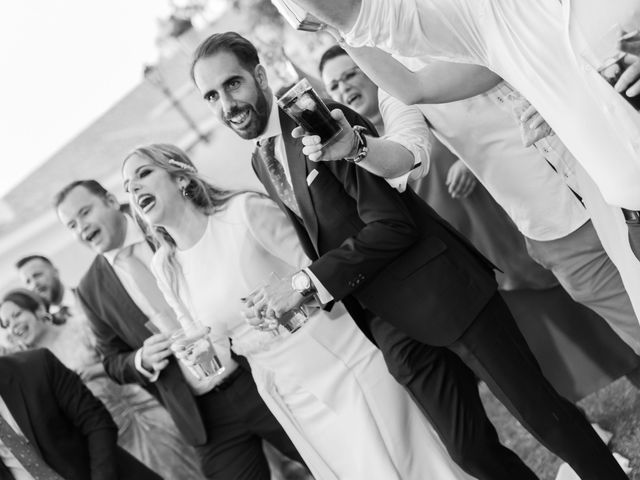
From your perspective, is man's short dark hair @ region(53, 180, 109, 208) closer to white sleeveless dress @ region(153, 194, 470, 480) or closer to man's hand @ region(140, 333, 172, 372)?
white sleeveless dress @ region(153, 194, 470, 480)

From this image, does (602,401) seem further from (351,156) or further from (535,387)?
(351,156)

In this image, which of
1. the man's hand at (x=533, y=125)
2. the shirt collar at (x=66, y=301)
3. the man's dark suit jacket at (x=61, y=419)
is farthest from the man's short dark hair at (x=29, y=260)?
the man's hand at (x=533, y=125)

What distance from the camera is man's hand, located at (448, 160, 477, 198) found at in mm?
→ 2631

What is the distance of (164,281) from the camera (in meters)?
2.53

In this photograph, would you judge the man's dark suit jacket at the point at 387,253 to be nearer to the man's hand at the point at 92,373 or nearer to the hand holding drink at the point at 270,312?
the hand holding drink at the point at 270,312

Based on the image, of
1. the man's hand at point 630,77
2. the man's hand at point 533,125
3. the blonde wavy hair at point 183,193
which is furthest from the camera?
the blonde wavy hair at point 183,193

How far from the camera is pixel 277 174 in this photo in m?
2.12

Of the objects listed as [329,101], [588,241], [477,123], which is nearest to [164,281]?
[329,101]

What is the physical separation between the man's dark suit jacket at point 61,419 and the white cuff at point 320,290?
4.23 ft

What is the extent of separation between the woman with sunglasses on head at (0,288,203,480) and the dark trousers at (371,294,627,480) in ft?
5.21

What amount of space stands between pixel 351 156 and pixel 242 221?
73 centimetres

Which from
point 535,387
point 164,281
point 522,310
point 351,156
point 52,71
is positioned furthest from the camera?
point 52,71

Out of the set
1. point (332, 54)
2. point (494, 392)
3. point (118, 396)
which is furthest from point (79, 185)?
point (494, 392)

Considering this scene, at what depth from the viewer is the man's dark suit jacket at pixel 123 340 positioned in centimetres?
273
